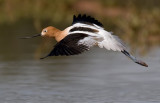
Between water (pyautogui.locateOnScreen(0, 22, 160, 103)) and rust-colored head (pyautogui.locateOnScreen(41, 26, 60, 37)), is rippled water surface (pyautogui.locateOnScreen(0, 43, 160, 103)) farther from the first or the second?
rust-colored head (pyautogui.locateOnScreen(41, 26, 60, 37))

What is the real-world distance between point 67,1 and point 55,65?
6.27m

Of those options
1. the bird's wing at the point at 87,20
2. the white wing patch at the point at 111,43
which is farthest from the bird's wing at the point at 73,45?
the bird's wing at the point at 87,20

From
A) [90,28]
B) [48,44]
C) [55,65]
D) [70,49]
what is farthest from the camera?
[48,44]

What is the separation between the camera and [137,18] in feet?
36.2

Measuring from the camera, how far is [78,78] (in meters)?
7.77

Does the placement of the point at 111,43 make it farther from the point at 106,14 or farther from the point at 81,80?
the point at 106,14

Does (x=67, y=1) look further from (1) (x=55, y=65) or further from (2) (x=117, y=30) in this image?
(1) (x=55, y=65)

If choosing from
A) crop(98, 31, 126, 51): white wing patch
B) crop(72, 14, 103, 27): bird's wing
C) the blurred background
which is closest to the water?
the blurred background

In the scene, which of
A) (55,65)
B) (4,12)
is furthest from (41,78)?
(4,12)

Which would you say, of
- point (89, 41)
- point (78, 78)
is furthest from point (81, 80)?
point (89, 41)

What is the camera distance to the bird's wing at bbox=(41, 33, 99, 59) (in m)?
6.18

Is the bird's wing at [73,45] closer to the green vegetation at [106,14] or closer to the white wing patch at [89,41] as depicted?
the white wing patch at [89,41]

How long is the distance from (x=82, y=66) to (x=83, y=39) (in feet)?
7.57

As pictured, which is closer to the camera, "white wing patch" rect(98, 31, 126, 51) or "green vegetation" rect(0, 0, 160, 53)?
"white wing patch" rect(98, 31, 126, 51)
